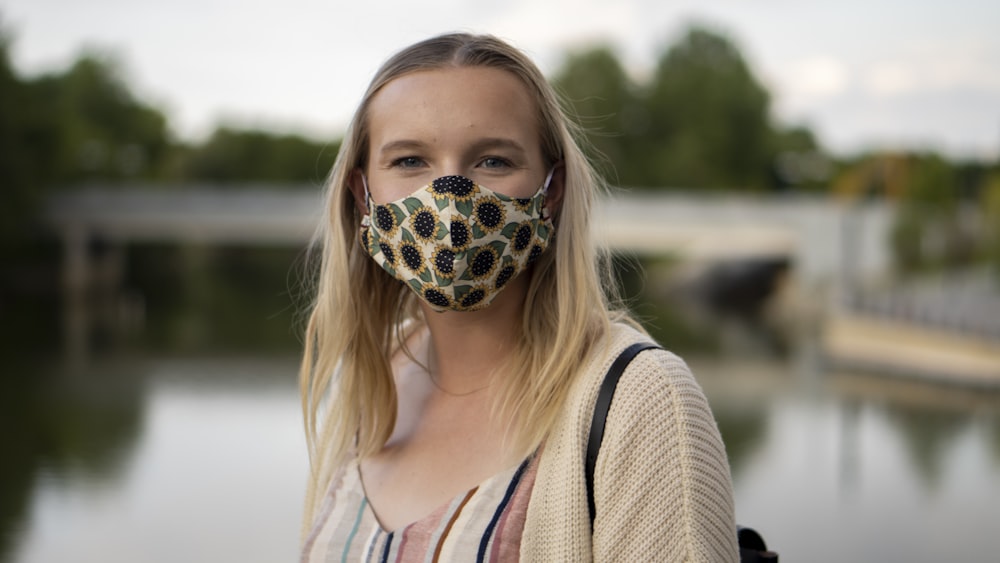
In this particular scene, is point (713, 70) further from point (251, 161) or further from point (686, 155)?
point (251, 161)

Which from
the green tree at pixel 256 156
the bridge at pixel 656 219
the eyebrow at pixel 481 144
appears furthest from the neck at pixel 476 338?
the green tree at pixel 256 156

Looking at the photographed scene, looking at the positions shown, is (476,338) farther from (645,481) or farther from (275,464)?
(275,464)

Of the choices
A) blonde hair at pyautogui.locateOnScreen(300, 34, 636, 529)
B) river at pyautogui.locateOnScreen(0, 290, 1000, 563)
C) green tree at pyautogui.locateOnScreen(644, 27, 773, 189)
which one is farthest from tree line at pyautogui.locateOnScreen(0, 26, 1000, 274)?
blonde hair at pyautogui.locateOnScreen(300, 34, 636, 529)

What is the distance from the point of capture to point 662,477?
1534mm

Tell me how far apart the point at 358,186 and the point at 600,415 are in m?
0.63

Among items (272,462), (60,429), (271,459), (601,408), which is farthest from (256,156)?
(601,408)

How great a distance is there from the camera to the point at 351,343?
2062 millimetres

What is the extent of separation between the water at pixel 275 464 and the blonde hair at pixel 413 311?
9.13m

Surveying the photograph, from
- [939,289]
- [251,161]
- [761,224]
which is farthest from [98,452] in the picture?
[251,161]

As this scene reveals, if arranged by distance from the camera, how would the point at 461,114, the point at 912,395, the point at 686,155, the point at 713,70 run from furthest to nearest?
1. the point at 713,70
2. the point at 686,155
3. the point at 912,395
4. the point at 461,114

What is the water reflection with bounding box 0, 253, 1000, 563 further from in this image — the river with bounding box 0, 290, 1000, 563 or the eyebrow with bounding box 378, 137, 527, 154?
the eyebrow with bounding box 378, 137, 527, 154

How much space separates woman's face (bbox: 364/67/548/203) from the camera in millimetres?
1739

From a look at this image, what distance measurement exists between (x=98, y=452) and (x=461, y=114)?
14.8 metres

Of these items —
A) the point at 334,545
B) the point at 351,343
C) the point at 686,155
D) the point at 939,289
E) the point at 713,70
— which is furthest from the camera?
the point at 713,70
